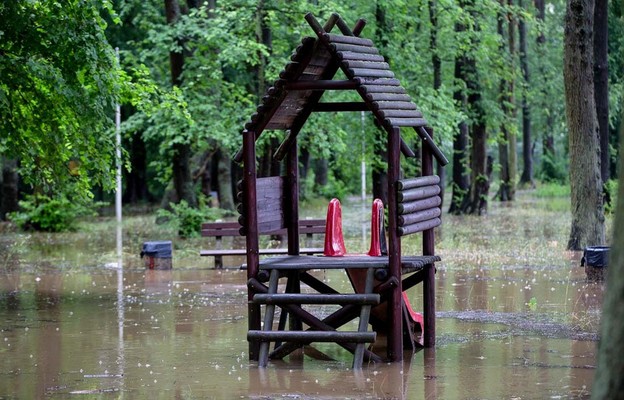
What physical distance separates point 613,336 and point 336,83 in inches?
280

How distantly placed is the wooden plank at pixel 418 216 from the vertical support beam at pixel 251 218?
1557 millimetres

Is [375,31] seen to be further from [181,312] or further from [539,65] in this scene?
[539,65]

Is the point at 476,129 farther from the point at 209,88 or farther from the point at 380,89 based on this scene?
the point at 380,89

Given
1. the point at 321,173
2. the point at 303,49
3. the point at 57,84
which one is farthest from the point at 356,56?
the point at 321,173

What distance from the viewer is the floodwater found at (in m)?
10.2

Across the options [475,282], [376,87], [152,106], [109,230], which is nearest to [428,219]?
[376,87]

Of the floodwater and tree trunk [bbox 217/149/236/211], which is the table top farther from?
tree trunk [bbox 217/149/236/211]

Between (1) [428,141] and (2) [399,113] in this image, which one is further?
(1) [428,141]

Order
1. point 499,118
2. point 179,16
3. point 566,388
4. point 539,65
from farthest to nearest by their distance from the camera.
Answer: point 539,65, point 499,118, point 179,16, point 566,388

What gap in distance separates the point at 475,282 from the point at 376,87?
7589 millimetres

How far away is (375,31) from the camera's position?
31.3 m

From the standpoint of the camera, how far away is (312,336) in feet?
36.8

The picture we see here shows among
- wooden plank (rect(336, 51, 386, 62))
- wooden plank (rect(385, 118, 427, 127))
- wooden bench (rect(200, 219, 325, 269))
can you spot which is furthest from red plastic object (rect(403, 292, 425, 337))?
wooden bench (rect(200, 219, 325, 269))

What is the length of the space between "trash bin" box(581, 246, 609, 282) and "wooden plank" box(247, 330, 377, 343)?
7.63 meters
